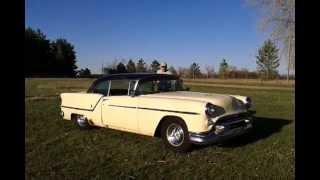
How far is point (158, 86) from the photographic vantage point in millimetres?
8078

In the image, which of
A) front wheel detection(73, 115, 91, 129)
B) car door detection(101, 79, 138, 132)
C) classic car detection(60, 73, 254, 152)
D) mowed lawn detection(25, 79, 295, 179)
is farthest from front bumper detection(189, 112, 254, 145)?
front wheel detection(73, 115, 91, 129)

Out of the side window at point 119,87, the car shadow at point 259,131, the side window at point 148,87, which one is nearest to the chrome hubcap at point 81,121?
the side window at point 119,87

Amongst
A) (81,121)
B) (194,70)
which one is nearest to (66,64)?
(194,70)

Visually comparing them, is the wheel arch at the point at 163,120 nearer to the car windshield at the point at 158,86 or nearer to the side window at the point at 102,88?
the car windshield at the point at 158,86

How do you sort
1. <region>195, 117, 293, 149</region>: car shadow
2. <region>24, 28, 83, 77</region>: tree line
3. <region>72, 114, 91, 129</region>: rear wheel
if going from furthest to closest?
<region>24, 28, 83, 77</region>: tree line
<region>72, 114, 91, 129</region>: rear wheel
<region>195, 117, 293, 149</region>: car shadow

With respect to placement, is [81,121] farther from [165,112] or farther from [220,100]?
[220,100]

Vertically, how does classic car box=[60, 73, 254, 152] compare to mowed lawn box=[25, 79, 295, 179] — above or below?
above

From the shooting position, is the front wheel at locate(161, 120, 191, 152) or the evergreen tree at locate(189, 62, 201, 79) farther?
the evergreen tree at locate(189, 62, 201, 79)

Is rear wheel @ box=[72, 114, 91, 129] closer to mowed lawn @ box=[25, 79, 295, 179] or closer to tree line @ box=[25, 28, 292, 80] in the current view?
mowed lawn @ box=[25, 79, 295, 179]

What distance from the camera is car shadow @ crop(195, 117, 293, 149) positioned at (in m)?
7.42

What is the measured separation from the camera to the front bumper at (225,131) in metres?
6.48

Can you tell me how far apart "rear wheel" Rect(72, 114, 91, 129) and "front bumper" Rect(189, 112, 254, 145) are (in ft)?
10.2

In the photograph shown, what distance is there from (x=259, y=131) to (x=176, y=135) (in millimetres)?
2530
